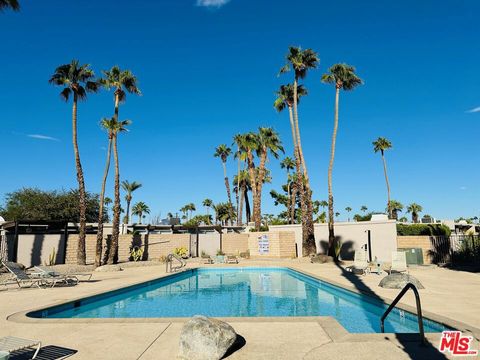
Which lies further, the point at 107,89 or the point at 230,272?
the point at 107,89

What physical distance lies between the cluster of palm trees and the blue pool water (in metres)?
7.51

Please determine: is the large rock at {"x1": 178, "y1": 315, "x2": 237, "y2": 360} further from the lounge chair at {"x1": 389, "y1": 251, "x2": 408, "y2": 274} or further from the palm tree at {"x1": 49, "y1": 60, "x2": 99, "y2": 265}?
the palm tree at {"x1": 49, "y1": 60, "x2": 99, "y2": 265}

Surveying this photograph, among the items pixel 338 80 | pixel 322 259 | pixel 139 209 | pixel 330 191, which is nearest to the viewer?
pixel 322 259

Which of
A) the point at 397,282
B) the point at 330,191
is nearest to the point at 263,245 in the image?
the point at 330,191

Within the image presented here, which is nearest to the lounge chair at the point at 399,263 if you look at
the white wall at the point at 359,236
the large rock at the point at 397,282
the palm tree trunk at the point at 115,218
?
the large rock at the point at 397,282

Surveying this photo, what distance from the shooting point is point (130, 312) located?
995 cm

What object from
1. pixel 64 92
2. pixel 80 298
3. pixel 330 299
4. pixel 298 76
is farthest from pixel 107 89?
pixel 330 299

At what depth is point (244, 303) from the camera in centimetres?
1132

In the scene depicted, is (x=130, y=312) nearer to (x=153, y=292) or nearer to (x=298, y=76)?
(x=153, y=292)

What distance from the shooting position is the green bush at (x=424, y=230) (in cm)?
2212

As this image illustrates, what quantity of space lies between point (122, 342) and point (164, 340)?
26.9 inches

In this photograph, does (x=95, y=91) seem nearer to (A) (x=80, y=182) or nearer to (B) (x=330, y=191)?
(A) (x=80, y=182)

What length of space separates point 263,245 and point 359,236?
24.1ft

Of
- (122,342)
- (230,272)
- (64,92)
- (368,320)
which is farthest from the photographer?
(64,92)
